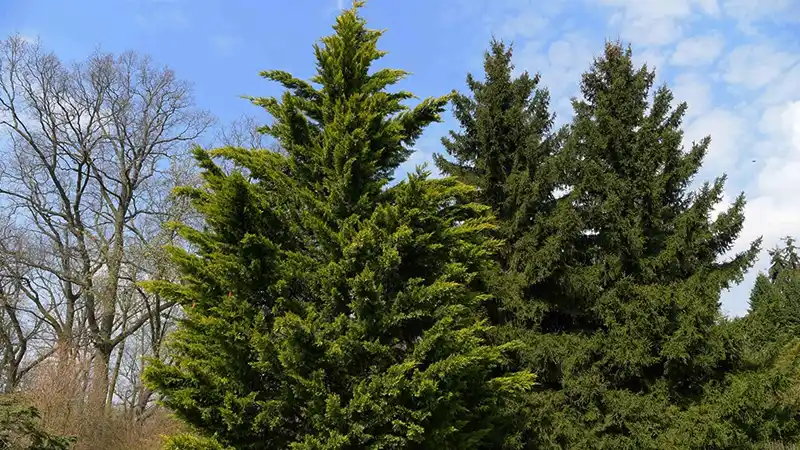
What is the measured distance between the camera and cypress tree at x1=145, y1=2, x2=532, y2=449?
20.6ft

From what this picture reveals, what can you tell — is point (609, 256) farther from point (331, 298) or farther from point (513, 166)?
point (331, 298)

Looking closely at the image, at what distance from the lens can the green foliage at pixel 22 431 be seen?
8.14 m

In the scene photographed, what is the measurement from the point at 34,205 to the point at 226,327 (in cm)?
1715

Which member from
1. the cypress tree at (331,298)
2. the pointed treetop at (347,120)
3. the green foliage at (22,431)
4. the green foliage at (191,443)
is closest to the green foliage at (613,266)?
the cypress tree at (331,298)

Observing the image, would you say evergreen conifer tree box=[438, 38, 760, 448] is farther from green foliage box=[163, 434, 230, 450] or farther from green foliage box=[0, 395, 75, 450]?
green foliage box=[0, 395, 75, 450]

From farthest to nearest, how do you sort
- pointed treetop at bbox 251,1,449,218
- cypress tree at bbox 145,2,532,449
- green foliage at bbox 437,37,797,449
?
green foliage at bbox 437,37,797,449, pointed treetop at bbox 251,1,449,218, cypress tree at bbox 145,2,532,449

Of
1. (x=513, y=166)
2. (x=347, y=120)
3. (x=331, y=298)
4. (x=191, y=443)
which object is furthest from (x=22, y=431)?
(x=513, y=166)

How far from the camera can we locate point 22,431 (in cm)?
834

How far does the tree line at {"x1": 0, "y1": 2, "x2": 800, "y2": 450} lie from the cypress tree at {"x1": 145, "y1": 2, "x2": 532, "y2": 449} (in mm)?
32

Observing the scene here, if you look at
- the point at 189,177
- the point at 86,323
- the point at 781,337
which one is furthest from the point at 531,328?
the point at 86,323

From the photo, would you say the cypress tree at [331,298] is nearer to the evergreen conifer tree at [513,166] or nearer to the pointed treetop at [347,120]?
the pointed treetop at [347,120]

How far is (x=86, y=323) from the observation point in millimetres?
20250

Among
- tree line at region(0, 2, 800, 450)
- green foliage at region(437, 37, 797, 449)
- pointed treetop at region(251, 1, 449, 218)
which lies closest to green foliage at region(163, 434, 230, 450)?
tree line at region(0, 2, 800, 450)

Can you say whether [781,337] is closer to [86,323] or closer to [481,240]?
[481,240]
